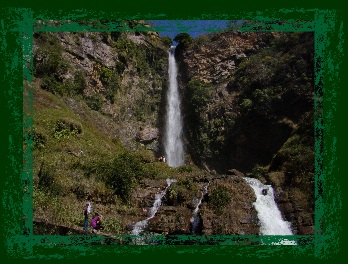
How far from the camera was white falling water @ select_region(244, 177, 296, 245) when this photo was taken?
49.3 ft

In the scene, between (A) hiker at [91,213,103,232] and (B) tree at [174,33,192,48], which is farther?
(B) tree at [174,33,192,48]

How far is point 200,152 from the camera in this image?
3075cm

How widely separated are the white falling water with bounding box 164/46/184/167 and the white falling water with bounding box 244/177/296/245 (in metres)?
13.8

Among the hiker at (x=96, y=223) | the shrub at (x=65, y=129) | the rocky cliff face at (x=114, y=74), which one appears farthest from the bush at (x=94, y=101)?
the hiker at (x=96, y=223)

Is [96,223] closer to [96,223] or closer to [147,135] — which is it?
[96,223]

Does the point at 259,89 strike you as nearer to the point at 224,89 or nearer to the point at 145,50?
the point at 224,89

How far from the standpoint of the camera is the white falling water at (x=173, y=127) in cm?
3153

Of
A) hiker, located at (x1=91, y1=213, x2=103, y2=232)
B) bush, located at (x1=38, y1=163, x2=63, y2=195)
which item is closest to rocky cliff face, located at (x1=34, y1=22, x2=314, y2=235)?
bush, located at (x1=38, y1=163, x2=63, y2=195)

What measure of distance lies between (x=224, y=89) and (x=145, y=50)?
834 centimetres

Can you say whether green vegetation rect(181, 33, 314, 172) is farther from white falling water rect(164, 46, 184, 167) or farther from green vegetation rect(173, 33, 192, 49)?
green vegetation rect(173, 33, 192, 49)

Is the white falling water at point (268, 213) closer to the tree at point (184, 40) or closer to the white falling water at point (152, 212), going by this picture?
the white falling water at point (152, 212)

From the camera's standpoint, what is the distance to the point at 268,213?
15984 mm

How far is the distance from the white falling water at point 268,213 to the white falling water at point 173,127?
13846 mm

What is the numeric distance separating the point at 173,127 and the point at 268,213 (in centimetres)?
1778
